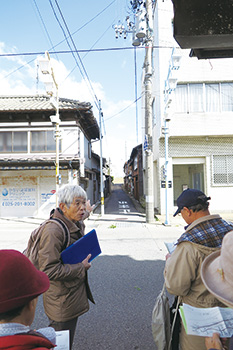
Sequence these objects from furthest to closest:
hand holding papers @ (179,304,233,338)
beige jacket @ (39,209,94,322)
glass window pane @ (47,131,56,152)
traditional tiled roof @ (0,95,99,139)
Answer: glass window pane @ (47,131,56,152) < traditional tiled roof @ (0,95,99,139) < beige jacket @ (39,209,94,322) < hand holding papers @ (179,304,233,338)

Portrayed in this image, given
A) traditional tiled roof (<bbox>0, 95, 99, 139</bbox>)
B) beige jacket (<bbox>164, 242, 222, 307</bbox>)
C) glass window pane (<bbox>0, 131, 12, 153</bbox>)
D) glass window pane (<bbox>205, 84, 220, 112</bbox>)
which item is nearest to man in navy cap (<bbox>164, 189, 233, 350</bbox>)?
beige jacket (<bbox>164, 242, 222, 307</bbox>)

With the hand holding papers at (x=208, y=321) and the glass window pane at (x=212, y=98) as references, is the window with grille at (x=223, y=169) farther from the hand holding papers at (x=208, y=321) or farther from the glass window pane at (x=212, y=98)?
the hand holding papers at (x=208, y=321)

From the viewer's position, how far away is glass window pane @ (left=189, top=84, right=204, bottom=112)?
13.8 metres

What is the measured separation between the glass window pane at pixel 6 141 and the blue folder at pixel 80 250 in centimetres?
1508

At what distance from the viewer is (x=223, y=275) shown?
1130 millimetres

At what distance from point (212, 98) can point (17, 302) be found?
15.3 m

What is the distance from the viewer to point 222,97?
13703 mm

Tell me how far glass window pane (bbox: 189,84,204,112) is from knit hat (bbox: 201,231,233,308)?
45.8 ft

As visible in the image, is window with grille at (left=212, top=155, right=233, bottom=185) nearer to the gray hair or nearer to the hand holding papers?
the gray hair

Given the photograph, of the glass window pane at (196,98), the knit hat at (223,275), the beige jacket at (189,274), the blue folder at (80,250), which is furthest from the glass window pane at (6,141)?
the knit hat at (223,275)

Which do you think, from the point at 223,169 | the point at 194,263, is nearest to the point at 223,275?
the point at 194,263

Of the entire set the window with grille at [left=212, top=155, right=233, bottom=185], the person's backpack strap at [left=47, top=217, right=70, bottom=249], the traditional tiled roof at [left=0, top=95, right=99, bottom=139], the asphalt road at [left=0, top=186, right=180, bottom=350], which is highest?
the traditional tiled roof at [left=0, top=95, right=99, bottom=139]

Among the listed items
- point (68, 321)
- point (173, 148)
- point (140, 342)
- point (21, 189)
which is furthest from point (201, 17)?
point (21, 189)

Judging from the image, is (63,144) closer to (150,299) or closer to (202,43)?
(150,299)
